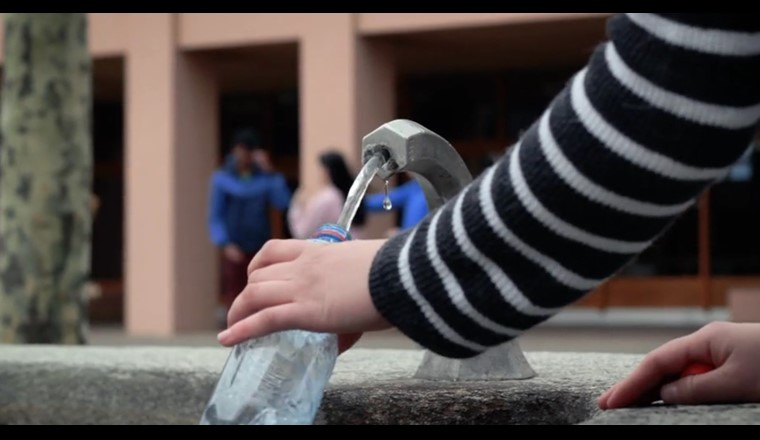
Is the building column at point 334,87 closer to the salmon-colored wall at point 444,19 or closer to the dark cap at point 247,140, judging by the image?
the salmon-colored wall at point 444,19

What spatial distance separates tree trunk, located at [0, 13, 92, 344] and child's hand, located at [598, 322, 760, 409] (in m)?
4.95

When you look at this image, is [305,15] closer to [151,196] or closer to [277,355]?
[151,196]

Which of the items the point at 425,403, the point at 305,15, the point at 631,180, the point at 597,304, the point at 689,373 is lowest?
the point at 597,304

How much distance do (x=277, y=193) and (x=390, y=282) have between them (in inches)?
342

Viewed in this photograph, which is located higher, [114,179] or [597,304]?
[114,179]

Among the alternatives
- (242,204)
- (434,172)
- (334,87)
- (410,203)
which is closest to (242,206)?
(242,204)

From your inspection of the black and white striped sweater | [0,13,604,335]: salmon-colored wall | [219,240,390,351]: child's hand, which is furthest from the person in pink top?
the black and white striped sweater

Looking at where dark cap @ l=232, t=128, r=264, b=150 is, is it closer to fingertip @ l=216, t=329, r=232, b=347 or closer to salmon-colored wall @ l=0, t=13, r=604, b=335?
salmon-colored wall @ l=0, t=13, r=604, b=335

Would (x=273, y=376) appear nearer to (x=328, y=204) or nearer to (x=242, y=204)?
(x=328, y=204)

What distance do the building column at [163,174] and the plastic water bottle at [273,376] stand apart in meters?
10.1

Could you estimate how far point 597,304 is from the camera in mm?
14000

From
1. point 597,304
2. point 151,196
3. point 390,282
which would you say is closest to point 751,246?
point 597,304

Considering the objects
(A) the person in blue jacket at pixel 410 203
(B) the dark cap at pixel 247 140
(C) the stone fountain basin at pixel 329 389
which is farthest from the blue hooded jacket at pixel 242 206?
(C) the stone fountain basin at pixel 329 389

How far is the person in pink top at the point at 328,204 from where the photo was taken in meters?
7.62
